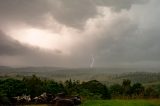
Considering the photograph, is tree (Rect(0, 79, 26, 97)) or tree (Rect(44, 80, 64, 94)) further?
tree (Rect(44, 80, 64, 94))

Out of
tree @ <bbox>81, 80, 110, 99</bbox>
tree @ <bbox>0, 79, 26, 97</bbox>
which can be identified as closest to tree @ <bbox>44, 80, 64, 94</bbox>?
tree @ <bbox>0, 79, 26, 97</bbox>

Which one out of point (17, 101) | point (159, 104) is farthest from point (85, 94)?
point (159, 104)

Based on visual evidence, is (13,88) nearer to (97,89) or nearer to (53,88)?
(53,88)

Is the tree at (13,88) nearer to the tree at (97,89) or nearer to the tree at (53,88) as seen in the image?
the tree at (53,88)

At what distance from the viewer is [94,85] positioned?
51.6 metres

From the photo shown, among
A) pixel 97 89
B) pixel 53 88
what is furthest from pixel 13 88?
pixel 97 89

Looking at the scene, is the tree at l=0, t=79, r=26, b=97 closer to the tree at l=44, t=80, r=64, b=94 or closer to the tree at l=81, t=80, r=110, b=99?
the tree at l=44, t=80, r=64, b=94

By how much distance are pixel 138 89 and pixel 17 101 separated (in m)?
24.5

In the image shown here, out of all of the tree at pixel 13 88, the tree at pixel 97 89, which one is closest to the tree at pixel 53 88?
the tree at pixel 13 88

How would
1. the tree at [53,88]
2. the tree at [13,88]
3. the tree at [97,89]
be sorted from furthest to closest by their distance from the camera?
the tree at [97,89], the tree at [53,88], the tree at [13,88]

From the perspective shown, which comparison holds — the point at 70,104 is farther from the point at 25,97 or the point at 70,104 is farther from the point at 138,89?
the point at 138,89

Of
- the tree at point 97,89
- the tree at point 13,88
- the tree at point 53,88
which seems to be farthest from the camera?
the tree at point 97,89

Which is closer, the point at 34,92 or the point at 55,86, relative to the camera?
the point at 34,92

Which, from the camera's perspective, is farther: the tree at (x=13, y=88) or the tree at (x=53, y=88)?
the tree at (x=53, y=88)
